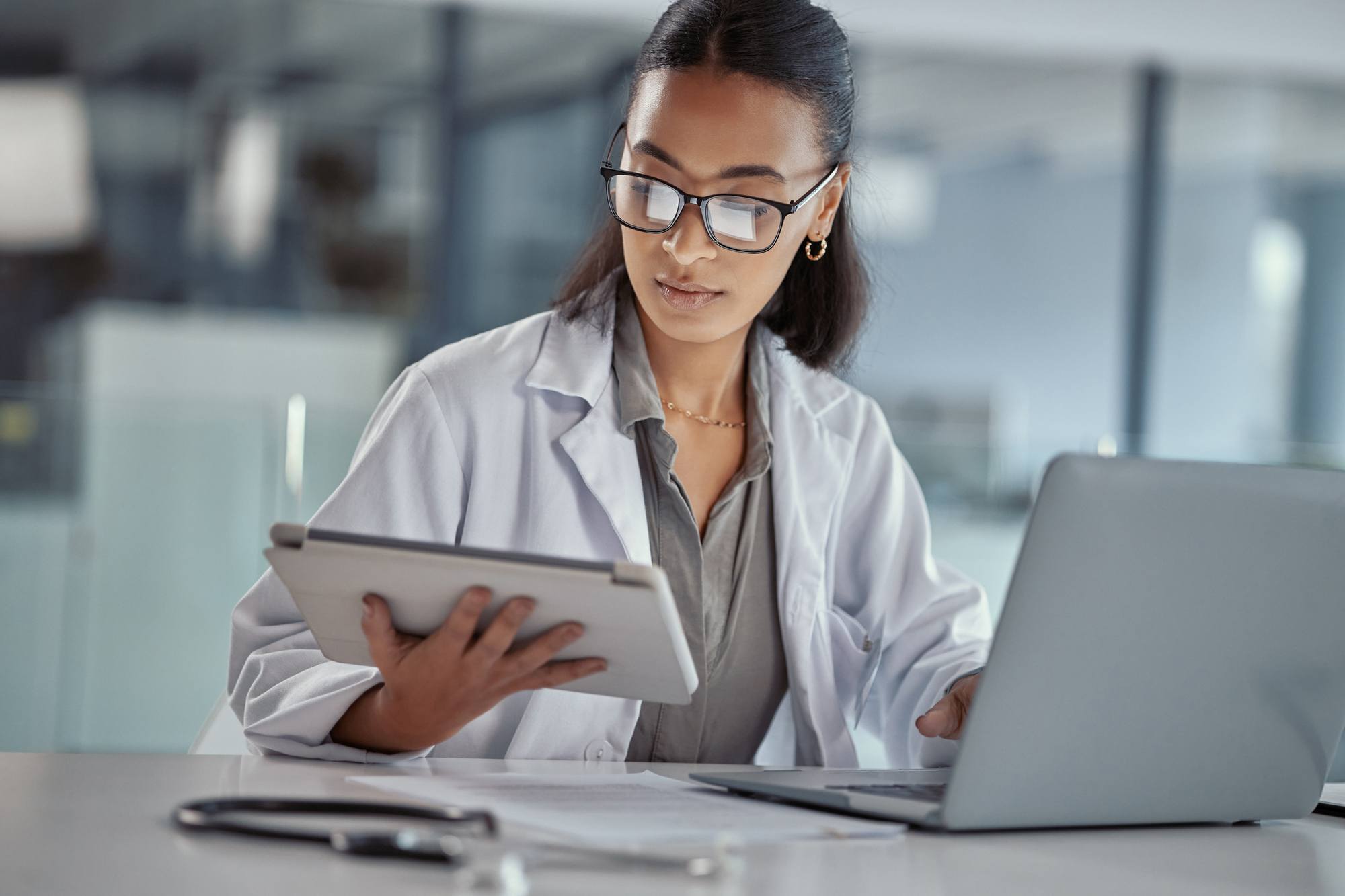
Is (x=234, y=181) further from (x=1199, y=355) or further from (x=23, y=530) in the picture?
(x=1199, y=355)

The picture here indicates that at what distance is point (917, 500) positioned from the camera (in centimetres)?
191

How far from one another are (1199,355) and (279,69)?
12.8 feet

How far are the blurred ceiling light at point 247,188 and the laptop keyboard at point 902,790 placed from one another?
4.29 m

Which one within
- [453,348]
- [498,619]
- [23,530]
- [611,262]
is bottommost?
[23,530]

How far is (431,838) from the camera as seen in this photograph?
86 cm

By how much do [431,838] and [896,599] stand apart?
1.08 metres

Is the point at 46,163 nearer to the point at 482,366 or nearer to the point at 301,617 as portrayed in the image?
the point at 482,366

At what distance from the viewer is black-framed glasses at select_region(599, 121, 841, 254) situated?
5.11 ft

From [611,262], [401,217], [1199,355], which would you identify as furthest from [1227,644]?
[1199,355]

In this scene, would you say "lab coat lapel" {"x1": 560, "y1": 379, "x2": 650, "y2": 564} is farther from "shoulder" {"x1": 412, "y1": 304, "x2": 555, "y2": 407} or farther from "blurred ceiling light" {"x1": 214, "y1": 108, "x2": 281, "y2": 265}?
"blurred ceiling light" {"x1": 214, "y1": 108, "x2": 281, "y2": 265}

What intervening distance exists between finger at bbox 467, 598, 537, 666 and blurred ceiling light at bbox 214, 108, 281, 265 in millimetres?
4206

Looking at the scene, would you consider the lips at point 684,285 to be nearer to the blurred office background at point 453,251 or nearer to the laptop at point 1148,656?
the laptop at point 1148,656

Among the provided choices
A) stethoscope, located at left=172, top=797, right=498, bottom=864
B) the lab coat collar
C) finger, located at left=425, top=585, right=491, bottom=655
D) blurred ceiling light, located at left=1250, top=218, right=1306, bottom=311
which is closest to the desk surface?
stethoscope, located at left=172, top=797, right=498, bottom=864

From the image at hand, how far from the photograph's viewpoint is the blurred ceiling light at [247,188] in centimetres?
499
